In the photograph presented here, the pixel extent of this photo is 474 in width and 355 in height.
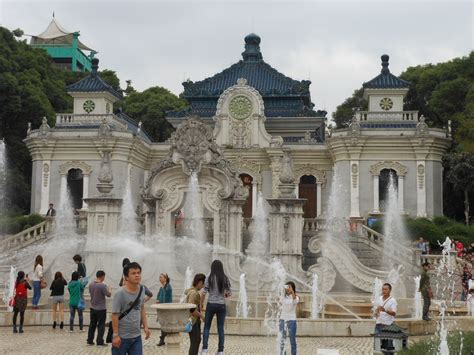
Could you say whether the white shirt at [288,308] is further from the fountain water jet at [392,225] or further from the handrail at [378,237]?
the handrail at [378,237]

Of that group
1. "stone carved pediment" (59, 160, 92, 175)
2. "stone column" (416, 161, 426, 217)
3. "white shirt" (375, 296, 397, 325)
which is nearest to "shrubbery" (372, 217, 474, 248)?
"stone column" (416, 161, 426, 217)

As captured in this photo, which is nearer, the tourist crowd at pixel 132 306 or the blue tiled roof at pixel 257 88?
the tourist crowd at pixel 132 306

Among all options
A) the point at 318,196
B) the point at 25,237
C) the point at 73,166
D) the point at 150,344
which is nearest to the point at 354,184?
the point at 318,196

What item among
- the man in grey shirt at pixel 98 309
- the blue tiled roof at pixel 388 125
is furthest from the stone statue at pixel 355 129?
the man in grey shirt at pixel 98 309

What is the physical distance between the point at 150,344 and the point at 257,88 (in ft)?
113

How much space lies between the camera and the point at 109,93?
4206cm

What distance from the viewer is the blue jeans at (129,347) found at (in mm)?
7871

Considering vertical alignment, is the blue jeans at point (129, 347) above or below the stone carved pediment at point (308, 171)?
below

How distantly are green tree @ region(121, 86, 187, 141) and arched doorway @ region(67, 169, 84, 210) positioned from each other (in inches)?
719

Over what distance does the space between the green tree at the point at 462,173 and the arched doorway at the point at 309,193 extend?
7.92m

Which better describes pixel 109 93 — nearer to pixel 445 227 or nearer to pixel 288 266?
pixel 445 227

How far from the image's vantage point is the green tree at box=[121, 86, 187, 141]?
194 ft

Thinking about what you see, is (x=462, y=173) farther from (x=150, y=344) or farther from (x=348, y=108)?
(x=150, y=344)

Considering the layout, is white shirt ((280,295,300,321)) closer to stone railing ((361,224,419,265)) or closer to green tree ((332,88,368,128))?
stone railing ((361,224,419,265))
